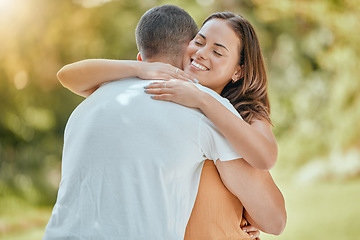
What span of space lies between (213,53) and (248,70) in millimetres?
151

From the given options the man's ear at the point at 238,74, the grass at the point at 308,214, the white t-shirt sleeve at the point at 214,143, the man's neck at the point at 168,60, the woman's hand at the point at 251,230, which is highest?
the man's ear at the point at 238,74

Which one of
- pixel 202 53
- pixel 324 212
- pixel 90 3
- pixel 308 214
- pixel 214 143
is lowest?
pixel 308 214

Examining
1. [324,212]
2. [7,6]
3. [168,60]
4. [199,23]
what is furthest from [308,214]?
[168,60]

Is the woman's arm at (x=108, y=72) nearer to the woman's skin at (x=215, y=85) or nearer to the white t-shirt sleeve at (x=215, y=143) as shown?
the woman's skin at (x=215, y=85)

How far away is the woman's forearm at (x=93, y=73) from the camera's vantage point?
4.98 feet

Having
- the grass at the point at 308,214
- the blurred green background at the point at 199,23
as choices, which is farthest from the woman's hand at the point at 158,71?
the blurred green background at the point at 199,23

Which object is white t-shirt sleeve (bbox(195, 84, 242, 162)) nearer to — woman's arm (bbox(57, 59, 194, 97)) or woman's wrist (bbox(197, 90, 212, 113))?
woman's wrist (bbox(197, 90, 212, 113))

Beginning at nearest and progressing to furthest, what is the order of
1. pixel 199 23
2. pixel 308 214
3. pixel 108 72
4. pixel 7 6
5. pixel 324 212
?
pixel 108 72 < pixel 324 212 < pixel 308 214 < pixel 7 6 < pixel 199 23

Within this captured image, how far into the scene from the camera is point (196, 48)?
1.66 metres

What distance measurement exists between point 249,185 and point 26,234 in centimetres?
680

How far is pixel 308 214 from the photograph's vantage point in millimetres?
7020

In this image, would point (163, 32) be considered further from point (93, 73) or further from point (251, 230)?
point (251, 230)

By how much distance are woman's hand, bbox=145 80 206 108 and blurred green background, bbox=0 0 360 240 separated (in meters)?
6.15

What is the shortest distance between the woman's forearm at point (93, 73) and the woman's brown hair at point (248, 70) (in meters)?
0.43
